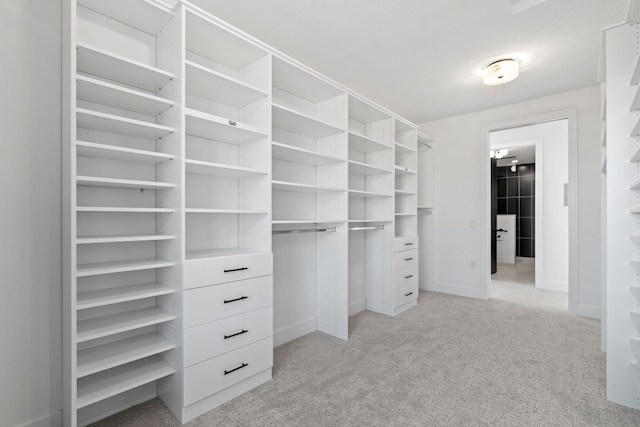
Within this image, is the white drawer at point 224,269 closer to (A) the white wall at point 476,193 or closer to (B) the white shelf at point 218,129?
(B) the white shelf at point 218,129

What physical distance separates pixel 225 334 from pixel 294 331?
3.61 feet

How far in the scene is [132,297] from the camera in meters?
1.53

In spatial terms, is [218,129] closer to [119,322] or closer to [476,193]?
[119,322]

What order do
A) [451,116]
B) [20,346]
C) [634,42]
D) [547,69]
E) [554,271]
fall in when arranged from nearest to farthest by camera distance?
[20,346]
[634,42]
[547,69]
[451,116]
[554,271]

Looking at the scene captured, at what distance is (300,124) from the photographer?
2.54 metres

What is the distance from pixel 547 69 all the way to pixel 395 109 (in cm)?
165

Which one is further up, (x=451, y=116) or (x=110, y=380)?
(x=451, y=116)

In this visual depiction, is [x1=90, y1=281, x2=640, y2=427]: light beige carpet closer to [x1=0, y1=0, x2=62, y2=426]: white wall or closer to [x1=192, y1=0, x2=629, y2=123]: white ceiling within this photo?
[x1=0, y1=0, x2=62, y2=426]: white wall

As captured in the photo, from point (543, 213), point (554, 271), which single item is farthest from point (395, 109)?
point (554, 271)

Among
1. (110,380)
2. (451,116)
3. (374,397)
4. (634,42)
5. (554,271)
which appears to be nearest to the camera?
(110,380)

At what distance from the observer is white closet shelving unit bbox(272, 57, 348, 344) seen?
8.71 feet

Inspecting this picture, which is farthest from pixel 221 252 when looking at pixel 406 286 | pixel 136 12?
pixel 406 286

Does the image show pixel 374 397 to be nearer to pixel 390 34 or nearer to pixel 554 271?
pixel 390 34

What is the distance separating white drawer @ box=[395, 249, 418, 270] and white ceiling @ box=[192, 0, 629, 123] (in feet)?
6.22
